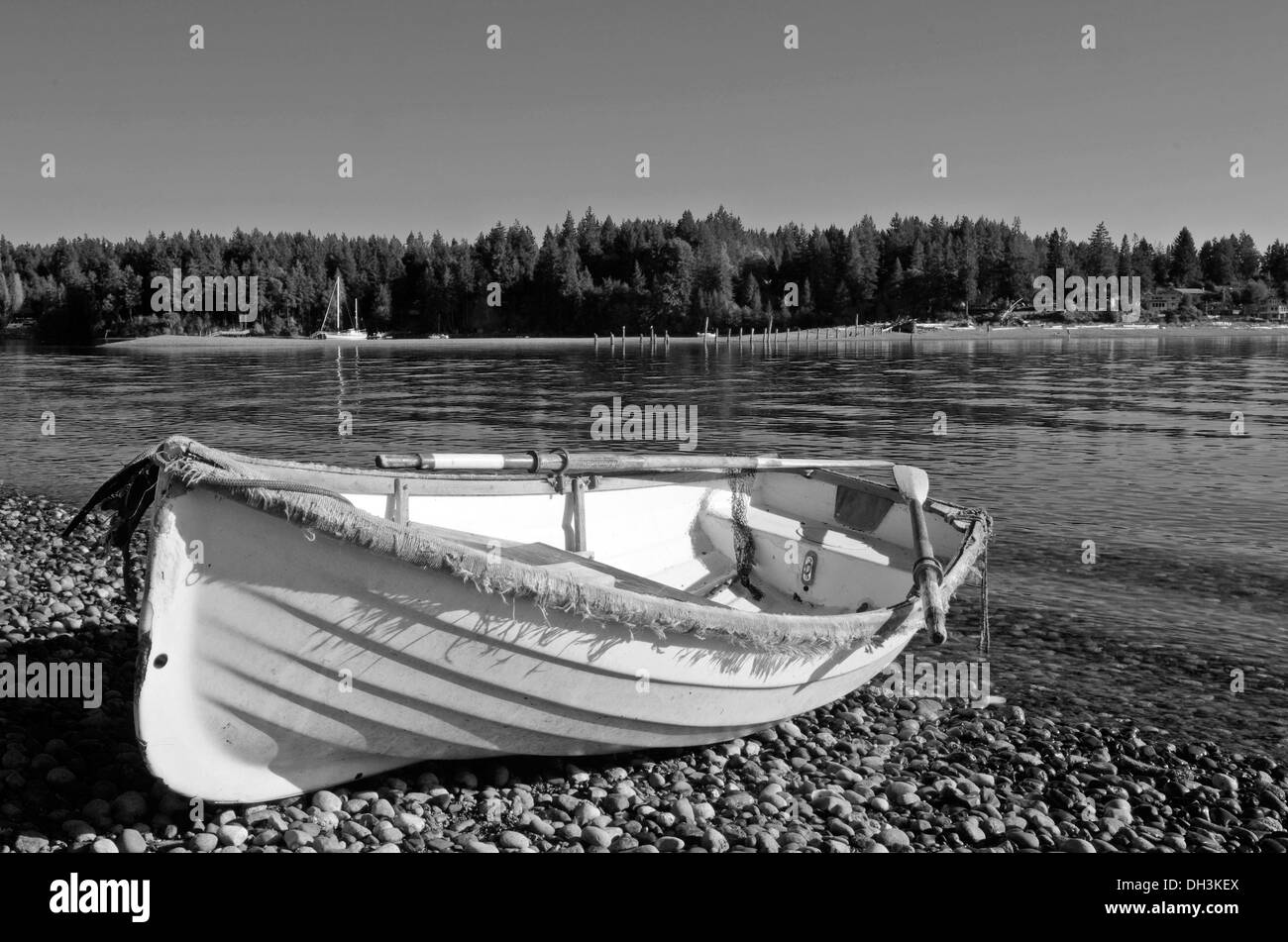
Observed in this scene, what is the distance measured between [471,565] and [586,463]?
338cm

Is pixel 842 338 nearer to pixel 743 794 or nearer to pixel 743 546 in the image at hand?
pixel 743 546

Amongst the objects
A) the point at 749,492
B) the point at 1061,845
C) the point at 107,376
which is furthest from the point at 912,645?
the point at 107,376

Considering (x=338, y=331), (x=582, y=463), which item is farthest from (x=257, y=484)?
(x=338, y=331)

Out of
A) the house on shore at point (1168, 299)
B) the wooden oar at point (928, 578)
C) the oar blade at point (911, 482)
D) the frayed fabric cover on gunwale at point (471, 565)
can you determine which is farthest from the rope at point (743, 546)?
the house on shore at point (1168, 299)

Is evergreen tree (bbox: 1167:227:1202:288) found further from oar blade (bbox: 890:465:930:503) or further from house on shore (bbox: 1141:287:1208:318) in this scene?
oar blade (bbox: 890:465:930:503)

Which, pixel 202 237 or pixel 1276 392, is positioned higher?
pixel 202 237

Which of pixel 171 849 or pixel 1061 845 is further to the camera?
pixel 1061 845

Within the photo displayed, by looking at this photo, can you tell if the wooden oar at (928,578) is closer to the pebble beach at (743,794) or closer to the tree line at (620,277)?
the pebble beach at (743,794)

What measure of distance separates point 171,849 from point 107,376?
6615 cm

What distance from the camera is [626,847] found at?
238 inches

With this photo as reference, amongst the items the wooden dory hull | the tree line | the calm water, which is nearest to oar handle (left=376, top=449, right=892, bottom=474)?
the wooden dory hull

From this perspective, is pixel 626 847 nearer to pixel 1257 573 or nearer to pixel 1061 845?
pixel 1061 845

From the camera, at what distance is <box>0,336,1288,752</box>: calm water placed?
10.5m

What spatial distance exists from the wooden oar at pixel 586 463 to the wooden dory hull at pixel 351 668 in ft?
7.59
